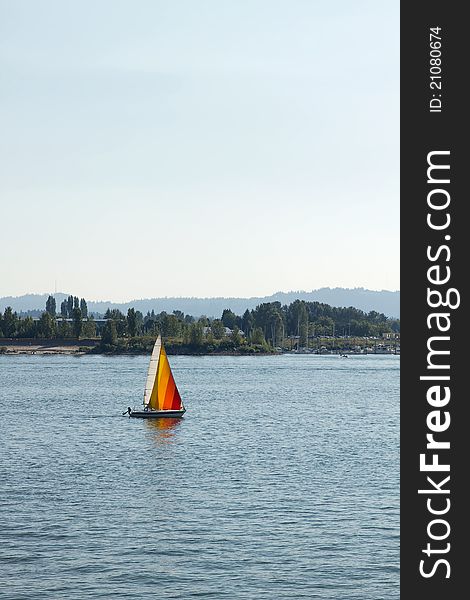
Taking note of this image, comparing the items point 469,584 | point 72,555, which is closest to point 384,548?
point 72,555

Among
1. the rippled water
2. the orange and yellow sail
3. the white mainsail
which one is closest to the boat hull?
the orange and yellow sail

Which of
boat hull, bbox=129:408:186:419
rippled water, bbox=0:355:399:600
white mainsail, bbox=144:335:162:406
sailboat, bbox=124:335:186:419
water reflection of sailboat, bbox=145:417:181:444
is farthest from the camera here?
boat hull, bbox=129:408:186:419

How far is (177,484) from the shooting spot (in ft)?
179

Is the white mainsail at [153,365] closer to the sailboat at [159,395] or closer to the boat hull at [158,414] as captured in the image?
the sailboat at [159,395]

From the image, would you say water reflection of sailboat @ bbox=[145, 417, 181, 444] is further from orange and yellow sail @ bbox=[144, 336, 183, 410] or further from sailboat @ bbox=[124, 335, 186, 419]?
orange and yellow sail @ bbox=[144, 336, 183, 410]

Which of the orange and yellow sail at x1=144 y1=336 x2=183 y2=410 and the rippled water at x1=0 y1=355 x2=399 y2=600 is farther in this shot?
the orange and yellow sail at x1=144 y1=336 x2=183 y2=410

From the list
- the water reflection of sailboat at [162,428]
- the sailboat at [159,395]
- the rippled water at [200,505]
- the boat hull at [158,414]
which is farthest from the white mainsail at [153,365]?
the rippled water at [200,505]

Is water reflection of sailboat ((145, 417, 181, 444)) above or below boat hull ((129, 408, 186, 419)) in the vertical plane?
below

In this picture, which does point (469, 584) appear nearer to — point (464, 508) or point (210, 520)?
point (464, 508)

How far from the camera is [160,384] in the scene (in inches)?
3378

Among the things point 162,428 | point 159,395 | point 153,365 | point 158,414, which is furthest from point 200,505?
point 158,414

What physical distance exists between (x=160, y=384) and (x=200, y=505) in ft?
127

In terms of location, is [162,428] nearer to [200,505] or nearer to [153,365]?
[153,365]

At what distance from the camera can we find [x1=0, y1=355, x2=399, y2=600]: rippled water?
34406mm
